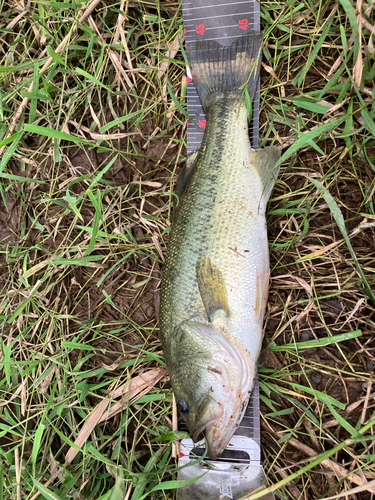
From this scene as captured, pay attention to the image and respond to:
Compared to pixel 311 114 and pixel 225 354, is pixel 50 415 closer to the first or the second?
pixel 225 354

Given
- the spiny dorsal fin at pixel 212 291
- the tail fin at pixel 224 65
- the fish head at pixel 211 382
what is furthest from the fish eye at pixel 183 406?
the tail fin at pixel 224 65

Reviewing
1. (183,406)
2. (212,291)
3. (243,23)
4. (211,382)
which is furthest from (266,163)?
(183,406)

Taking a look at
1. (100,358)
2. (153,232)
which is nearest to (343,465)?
(100,358)

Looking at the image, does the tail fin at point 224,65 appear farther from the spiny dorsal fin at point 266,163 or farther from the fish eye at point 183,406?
the fish eye at point 183,406

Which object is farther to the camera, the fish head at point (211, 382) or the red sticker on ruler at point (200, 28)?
the red sticker on ruler at point (200, 28)

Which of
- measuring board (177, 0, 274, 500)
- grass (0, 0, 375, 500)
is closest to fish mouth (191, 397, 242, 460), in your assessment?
measuring board (177, 0, 274, 500)

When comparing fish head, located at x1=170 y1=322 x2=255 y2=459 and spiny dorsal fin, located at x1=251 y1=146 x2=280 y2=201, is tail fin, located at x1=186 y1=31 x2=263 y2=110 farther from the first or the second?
fish head, located at x1=170 y1=322 x2=255 y2=459
